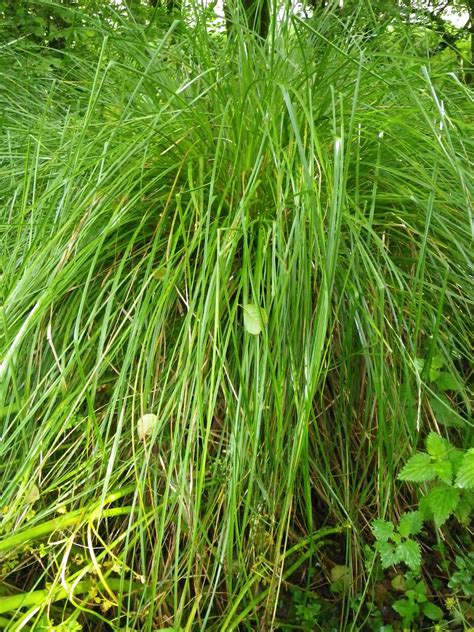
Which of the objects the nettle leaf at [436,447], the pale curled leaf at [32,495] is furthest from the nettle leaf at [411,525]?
the pale curled leaf at [32,495]

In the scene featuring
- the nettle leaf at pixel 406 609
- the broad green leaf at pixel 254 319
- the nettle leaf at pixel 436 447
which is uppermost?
the broad green leaf at pixel 254 319

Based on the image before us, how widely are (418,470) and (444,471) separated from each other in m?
0.05

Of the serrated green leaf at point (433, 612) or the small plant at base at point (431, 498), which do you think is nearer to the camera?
the small plant at base at point (431, 498)

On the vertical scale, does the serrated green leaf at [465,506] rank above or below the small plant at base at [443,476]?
below

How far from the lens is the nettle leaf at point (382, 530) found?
122cm

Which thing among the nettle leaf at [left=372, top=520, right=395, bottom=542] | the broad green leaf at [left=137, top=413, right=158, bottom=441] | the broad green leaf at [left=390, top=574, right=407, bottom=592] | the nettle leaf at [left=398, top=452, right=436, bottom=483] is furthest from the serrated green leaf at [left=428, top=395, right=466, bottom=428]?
the broad green leaf at [left=137, top=413, right=158, bottom=441]

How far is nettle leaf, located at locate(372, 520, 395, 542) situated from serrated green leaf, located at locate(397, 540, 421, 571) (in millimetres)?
33

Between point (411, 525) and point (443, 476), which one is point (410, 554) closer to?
point (411, 525)

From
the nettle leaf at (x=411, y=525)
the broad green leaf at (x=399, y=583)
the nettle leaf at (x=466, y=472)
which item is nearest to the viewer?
the nettle leaf at (x=466, y=472)

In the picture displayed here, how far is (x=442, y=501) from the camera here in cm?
119

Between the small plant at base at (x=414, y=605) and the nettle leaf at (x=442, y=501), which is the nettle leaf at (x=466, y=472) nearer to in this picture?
the nettle leaf at (x=442, y=501)

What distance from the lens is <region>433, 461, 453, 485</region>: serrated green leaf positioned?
3.94 ft

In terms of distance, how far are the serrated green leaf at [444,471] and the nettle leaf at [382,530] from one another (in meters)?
0.14

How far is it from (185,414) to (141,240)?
52 cm
